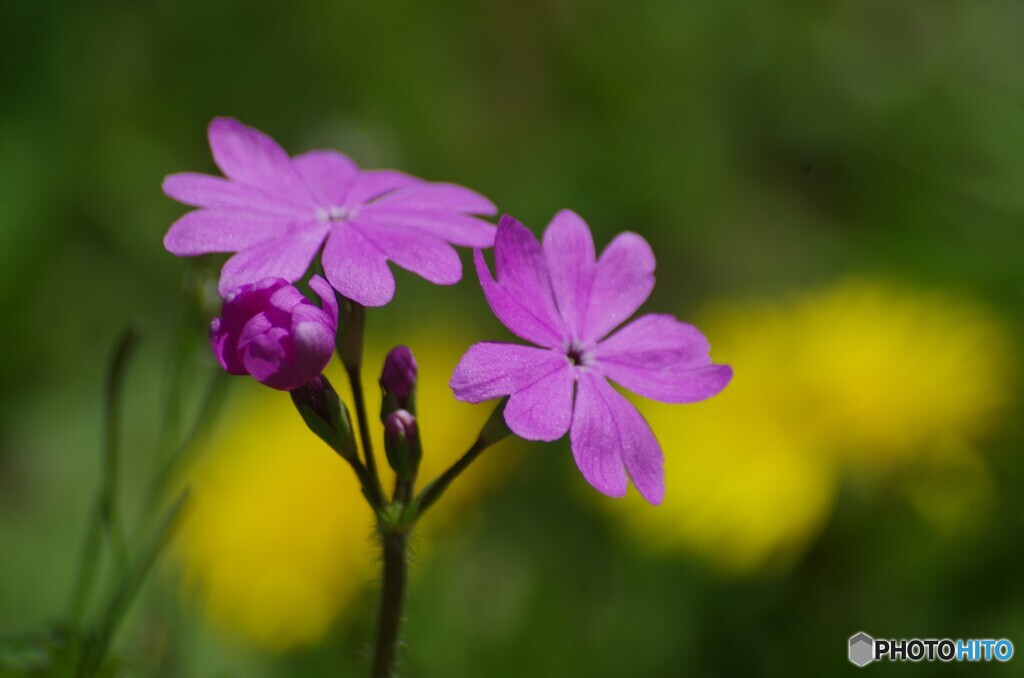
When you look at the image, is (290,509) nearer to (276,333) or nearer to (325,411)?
(325,411)

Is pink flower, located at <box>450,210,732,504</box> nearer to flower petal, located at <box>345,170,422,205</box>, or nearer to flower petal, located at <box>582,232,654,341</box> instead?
flower petal, located at <box>582,232,654,341</box>

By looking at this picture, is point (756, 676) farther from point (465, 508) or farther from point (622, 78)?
point (622, 78)

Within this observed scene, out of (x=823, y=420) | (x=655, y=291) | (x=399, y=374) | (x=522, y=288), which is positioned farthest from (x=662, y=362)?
(x=655, y=291)

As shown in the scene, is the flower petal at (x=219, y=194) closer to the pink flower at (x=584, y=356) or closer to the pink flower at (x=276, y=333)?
the pink flower at (x=276, y=333)

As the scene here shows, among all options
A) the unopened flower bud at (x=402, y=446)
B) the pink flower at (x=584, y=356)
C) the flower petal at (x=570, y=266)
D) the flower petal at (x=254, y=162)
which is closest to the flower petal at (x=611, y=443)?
the pink flower at (x=584, y=356)

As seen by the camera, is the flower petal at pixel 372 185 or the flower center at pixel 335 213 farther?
the flower petal at pixel 372 185

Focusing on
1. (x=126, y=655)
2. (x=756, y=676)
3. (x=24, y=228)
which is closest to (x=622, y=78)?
(x=24, y=228)

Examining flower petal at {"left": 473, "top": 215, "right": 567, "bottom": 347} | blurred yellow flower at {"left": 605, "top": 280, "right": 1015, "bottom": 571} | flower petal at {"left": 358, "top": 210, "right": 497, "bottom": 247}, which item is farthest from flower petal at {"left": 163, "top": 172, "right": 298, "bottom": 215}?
blurred yellow flower at {"left": 605, "top": 280, "right": 1015, "bottom": 571}
